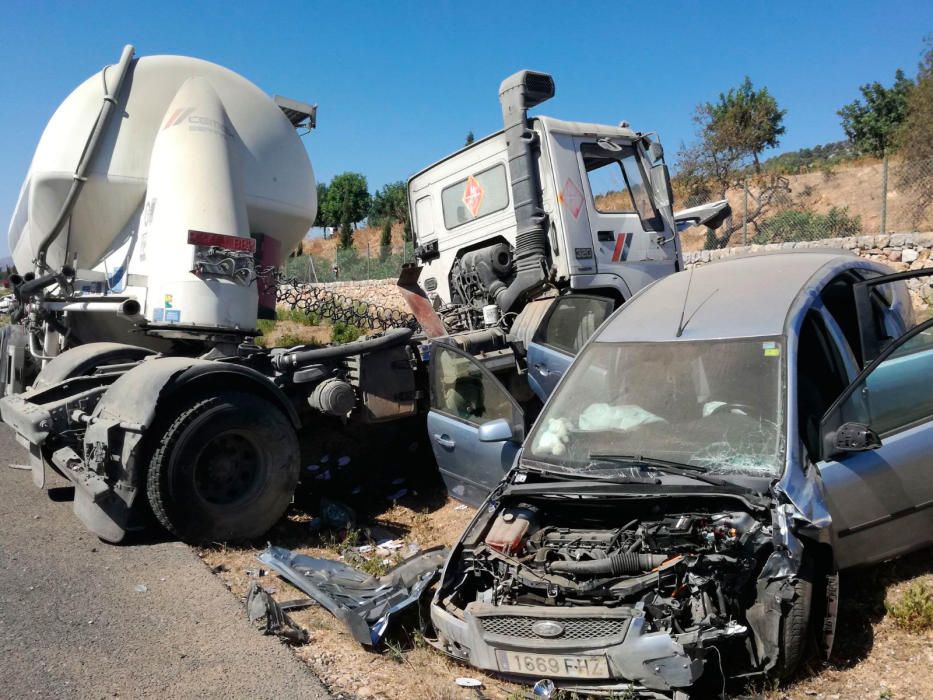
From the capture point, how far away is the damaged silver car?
3.16 m

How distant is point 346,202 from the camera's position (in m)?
64.4

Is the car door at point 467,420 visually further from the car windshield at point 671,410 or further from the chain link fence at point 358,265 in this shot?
the chain link fence at point 358,265

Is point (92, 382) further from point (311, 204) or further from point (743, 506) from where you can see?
point (743, 506)

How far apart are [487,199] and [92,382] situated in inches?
174

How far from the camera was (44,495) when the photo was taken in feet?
22.6

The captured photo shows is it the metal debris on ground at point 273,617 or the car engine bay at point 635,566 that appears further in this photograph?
the metal debris on ground at point 273,617

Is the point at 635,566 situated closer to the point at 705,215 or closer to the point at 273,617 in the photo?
the point at 273,617

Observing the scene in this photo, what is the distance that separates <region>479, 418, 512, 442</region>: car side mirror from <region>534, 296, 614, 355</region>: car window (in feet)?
7.24

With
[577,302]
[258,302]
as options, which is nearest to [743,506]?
[577,302]

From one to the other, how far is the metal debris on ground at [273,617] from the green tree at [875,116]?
31.8 meters

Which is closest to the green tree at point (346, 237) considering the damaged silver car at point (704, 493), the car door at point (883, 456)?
the damaged silver car at point (704, 493)

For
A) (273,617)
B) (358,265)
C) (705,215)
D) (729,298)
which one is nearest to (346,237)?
(358,265)

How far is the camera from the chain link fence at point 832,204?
14.3 meters

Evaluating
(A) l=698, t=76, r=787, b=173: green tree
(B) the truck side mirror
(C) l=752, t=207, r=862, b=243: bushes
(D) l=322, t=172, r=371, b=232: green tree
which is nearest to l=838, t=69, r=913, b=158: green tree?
(A) l=698, t=76, r=787, b=173: green tree
